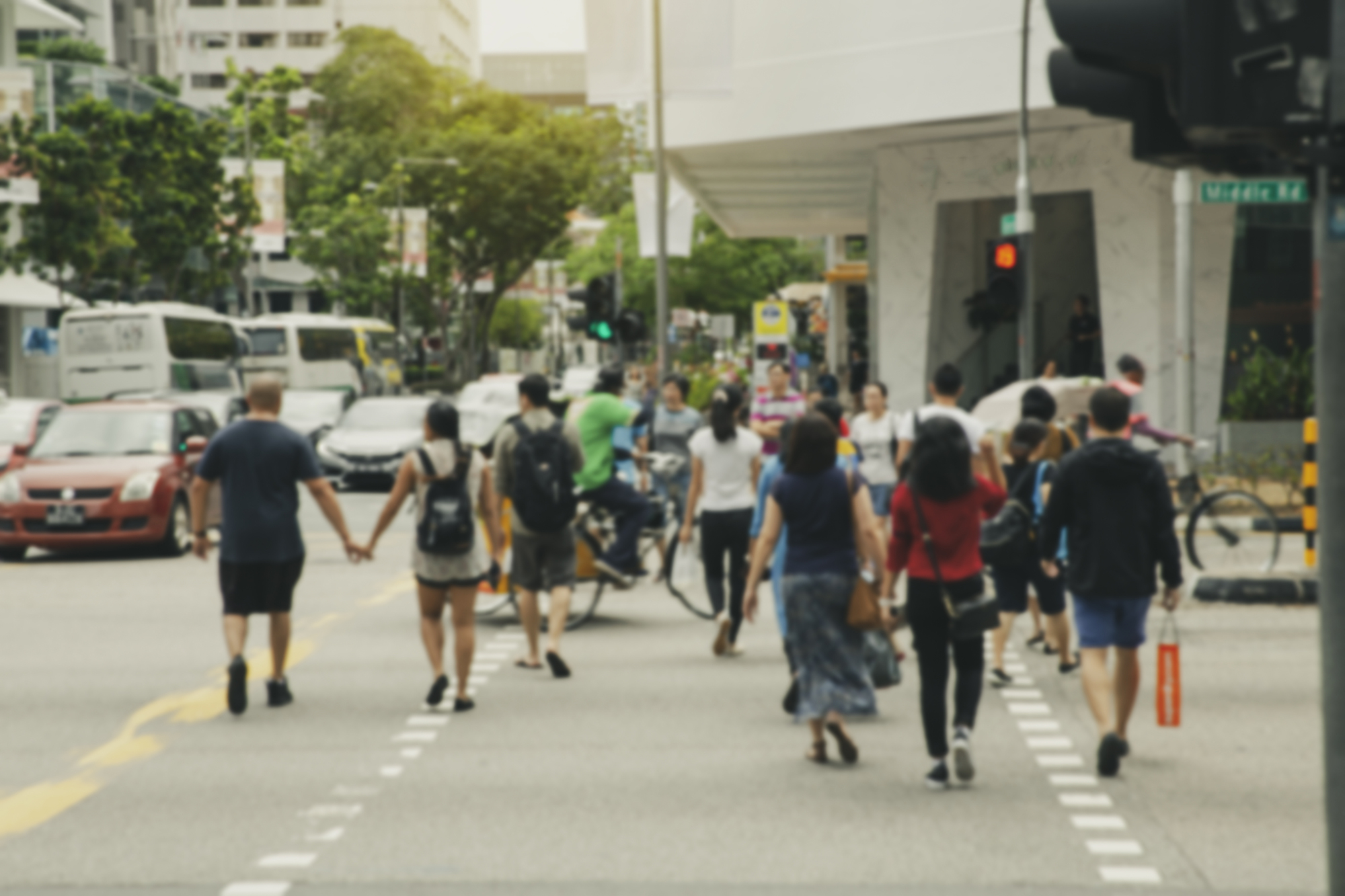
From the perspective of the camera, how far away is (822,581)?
25.0 feet

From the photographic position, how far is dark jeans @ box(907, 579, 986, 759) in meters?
7.26

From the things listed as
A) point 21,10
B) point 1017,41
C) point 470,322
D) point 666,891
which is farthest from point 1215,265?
point 470,322

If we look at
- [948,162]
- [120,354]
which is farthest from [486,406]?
[120,354]

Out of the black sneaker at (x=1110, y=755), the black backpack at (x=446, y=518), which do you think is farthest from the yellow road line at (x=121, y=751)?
the black sneaker at (x=1110, y=755)

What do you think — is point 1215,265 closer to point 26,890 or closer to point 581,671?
point 581,671

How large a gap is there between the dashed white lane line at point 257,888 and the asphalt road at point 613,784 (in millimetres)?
14

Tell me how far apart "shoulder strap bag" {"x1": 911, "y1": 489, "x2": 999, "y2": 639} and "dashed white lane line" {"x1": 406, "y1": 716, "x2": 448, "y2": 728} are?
2744 mm

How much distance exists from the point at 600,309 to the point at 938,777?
44.6 feet

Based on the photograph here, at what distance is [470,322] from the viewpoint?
66.5m

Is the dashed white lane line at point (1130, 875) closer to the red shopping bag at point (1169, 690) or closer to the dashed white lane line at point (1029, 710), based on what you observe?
the red shopping bag at point (1169, 690)

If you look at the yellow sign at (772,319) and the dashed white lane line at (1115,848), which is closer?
the dashed white lane line at (1115,848)

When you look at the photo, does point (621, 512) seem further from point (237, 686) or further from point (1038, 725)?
point (1038, 725)

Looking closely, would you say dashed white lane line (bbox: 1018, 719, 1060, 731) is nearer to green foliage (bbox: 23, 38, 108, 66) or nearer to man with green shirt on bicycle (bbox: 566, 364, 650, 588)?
man with green shirt on bicycle (bbox: 566, 364, 650, 588)

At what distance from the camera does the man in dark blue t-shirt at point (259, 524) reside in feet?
29.9
